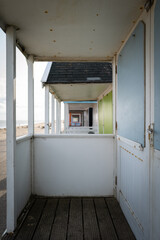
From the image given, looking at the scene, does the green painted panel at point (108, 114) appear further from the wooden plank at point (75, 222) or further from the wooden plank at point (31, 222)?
the wooden plank at point (31, 222)

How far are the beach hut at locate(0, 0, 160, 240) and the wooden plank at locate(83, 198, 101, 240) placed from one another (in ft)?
0.04

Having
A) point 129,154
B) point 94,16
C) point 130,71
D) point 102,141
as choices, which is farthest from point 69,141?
point 94,16

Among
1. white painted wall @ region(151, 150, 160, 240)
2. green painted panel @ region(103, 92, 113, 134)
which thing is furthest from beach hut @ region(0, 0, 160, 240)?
green painted panel @ region(103, 92, 113, 134)

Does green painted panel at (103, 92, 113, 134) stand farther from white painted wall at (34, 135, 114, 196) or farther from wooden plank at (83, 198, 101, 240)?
wooden plank at (83, 198, 101, 240)

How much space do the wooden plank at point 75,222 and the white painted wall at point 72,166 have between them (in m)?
0.27

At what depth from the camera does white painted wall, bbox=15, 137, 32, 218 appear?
2.07 metres

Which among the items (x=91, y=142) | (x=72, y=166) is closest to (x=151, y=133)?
(x=91, y=142)

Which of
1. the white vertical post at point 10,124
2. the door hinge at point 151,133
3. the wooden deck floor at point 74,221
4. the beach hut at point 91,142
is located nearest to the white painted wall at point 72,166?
the beach hut at point 91,142

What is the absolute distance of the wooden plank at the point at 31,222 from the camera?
1.83m

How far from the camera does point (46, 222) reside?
80.5 inches

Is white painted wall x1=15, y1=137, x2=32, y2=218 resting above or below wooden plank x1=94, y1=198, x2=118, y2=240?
above

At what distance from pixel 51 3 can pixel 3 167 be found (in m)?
3.91

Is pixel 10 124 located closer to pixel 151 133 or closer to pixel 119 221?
pixel 151 133

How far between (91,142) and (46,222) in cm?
123
